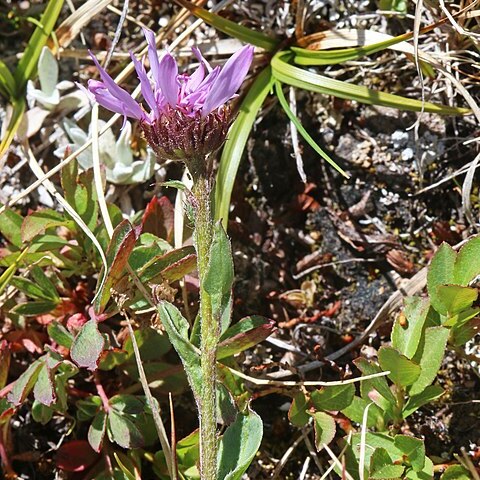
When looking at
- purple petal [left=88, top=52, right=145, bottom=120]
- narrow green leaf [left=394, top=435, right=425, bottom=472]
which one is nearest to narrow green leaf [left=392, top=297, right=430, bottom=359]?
narrow green leaf [left=394, top=435, right=425, bottom=472]

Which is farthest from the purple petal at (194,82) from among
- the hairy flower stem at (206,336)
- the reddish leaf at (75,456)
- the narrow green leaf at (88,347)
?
the reddish leaf at (75,456)

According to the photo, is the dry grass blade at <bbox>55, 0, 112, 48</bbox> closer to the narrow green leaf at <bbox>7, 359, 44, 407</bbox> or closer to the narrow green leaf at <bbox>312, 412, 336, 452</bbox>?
the narrow green leaf at <bbox>7, 359, 44, 407</bbox>

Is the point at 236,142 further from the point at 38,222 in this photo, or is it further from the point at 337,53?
the point at 38,222

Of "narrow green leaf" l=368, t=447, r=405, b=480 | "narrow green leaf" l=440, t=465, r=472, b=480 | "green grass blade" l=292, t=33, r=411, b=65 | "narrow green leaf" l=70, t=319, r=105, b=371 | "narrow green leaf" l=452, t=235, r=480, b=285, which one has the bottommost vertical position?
"narrow green leaf" l=440, t=465, r=472, b=480

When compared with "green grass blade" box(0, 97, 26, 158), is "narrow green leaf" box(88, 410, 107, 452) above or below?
below

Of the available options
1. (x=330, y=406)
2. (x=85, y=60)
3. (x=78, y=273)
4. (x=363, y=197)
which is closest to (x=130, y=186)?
(x=78, y=273)

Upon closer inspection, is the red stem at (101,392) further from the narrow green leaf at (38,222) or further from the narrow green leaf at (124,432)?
the narrow green leaf at (38,222)

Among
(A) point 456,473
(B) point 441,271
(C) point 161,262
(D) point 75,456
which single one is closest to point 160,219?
(C) point 161,262
